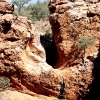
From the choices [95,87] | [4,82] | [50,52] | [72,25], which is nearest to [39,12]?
[50,52]

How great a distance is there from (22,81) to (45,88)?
6.29ft

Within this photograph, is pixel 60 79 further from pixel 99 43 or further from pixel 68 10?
pixel 68 10

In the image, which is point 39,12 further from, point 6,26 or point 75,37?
point 6,26

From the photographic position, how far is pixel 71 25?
77.5 ft

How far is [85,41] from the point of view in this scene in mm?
21281

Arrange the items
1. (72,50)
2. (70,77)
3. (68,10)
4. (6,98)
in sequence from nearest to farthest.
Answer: (6,98), (70,77), (72,50), (68,10)

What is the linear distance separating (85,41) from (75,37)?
6.84 feet

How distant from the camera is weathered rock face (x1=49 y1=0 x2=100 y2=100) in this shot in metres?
21.0

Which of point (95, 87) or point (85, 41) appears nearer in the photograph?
point (95, 87)

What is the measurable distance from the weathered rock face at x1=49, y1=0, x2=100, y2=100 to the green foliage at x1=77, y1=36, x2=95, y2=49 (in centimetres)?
40

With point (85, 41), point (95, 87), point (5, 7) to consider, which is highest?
point (5, 7)

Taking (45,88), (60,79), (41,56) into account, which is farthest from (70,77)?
(41,56)

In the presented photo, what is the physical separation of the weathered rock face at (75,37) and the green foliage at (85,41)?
40 cm

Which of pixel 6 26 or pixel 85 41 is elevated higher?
pixel 6 26
